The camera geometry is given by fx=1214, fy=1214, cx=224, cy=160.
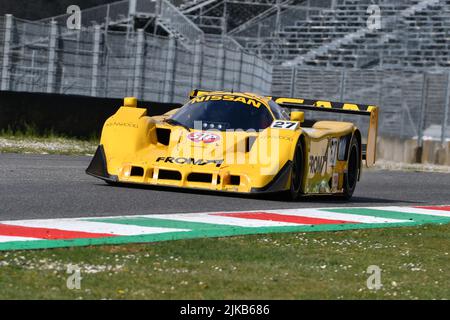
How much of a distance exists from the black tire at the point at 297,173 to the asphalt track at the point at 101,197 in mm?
120

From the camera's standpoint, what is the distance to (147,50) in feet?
75.5

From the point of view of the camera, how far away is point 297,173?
11758 mm

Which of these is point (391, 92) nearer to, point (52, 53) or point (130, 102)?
point (52, 53)

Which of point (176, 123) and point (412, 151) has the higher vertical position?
point (176, 123)

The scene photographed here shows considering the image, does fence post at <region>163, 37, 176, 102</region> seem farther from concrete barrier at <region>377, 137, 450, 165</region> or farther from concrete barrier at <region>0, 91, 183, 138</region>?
concrete barrier at <region>377, 137, 450, 165</region>

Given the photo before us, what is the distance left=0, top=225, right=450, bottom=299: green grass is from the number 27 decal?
3.06 m

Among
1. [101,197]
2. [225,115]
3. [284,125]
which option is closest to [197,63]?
[225,115]

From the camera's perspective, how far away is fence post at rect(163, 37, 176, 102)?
23.5 m

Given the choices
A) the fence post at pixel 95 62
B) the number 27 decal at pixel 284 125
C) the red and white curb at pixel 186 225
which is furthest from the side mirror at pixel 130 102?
the fence post at pixel 95 62

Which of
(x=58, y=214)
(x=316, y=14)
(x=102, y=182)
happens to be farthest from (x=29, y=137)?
(x=316, y=14)

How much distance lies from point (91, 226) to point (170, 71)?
1546cm

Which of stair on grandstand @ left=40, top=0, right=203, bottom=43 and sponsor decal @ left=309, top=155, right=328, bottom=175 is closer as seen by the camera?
sponsor decal @ left=309, top=155, right=328, bottom=175

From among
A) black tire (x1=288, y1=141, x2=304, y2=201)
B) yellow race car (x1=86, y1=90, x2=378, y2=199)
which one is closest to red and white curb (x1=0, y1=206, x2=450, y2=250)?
black tire (x1=288, y1=141, x2=304, y2=201)

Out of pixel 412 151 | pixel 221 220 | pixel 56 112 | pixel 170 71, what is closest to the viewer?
pixel 221 220
